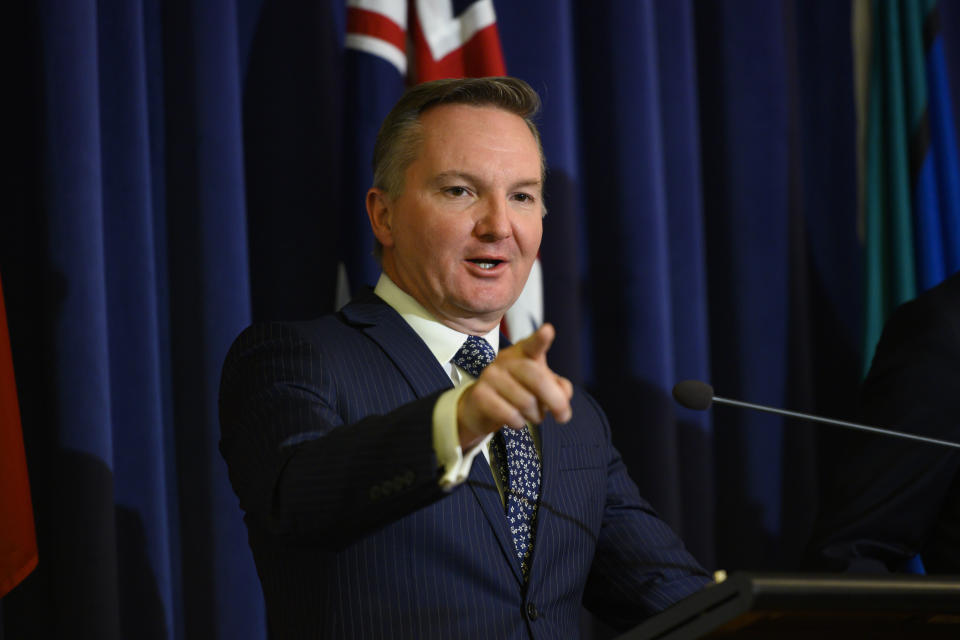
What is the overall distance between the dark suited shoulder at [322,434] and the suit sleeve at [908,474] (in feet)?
3.13

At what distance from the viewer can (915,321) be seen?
6.61 feet

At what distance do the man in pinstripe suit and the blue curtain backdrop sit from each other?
0.48 meters

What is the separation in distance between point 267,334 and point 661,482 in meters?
1.27

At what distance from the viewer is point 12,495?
5.63 ft

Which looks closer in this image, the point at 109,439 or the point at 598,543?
the point at 598,543

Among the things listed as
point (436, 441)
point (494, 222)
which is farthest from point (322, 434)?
point (494, 222)

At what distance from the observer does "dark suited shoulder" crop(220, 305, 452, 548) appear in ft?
3.50

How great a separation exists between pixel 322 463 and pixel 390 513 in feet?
0.33

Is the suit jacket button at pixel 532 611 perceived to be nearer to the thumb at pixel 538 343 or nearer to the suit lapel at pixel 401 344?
the suit lapel at pixel 401 344

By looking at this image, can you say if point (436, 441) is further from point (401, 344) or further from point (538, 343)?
point (401, 344)

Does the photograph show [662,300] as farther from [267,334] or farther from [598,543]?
[267,334]

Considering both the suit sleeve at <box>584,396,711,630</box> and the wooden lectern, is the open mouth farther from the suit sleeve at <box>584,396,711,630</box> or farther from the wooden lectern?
the wooden lectern


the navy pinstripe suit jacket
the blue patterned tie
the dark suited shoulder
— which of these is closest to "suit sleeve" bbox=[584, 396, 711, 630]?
the navy pinstripe suit jacket

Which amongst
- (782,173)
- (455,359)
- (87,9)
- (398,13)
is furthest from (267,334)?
(782,173)
